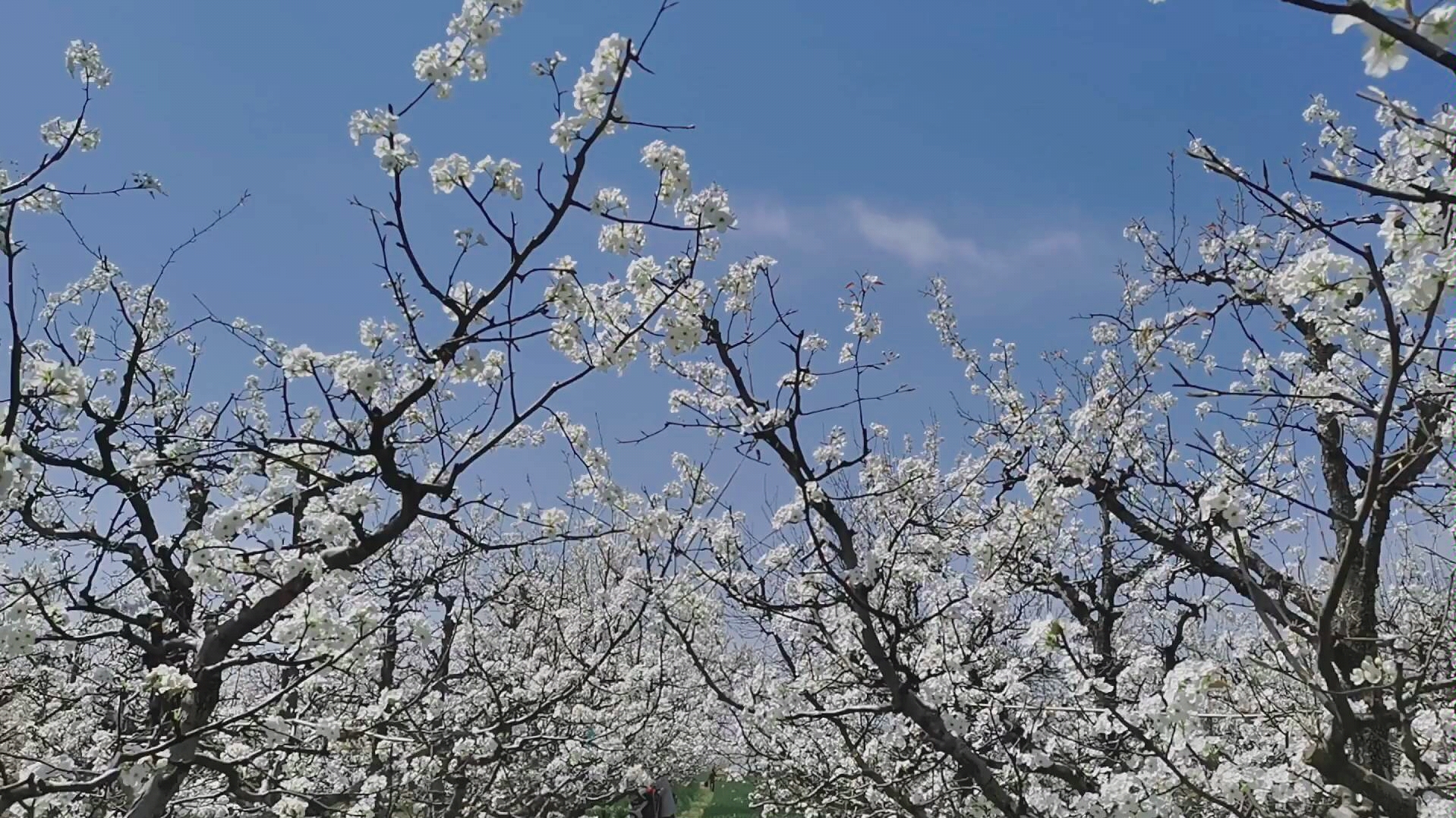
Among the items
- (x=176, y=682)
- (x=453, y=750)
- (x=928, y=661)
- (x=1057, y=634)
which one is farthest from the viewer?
(x=453, y=750)

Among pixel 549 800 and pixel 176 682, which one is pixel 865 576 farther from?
pixel 549 800

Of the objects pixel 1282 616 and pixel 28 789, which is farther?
pixel 28 789

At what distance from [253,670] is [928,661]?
1264cm

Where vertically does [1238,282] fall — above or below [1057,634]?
above

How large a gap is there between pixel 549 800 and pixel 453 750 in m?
2.20

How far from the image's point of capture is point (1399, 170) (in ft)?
11.1

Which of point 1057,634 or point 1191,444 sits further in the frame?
point 1057,634

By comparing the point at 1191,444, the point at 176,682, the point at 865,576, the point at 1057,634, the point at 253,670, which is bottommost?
the point at 1057,634

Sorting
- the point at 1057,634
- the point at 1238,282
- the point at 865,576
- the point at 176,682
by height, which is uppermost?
the point at 1238,282

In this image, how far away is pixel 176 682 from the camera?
12.3 feet

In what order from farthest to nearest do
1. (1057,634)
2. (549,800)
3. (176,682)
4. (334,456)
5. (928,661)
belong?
(549,800)
(928,661)
(334,456)
(176,682)
(1057,634)

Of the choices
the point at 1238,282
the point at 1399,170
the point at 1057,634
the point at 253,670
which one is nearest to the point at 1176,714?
the point at 1057,634

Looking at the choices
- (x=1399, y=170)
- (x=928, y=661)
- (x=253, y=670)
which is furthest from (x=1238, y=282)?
(x=253, y=670)

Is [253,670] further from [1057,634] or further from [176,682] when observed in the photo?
[1057,634]
